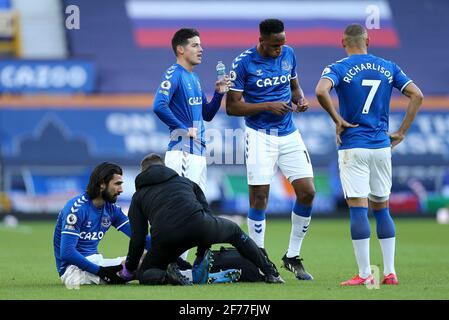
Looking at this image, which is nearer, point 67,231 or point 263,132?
point 67,231

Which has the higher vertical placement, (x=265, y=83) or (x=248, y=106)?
(x=265, y=83)

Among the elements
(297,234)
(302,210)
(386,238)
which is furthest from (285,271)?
(386,238)

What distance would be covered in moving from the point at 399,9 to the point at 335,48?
123 inches

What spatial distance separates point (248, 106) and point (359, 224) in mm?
1798

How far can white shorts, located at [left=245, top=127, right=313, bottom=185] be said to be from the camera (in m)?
10.4

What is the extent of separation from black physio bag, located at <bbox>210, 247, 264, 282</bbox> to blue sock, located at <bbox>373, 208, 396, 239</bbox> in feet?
3.96

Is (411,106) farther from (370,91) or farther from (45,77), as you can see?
(45,77)

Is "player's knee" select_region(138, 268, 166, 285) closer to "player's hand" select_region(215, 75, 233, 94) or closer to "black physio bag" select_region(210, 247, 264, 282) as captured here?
"black physio bag" select_region(210, 247, 264, 282)

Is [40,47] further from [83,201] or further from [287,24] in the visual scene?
[83,201]

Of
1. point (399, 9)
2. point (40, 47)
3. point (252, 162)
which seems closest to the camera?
point (252, 162)

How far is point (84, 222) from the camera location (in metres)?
9.45
